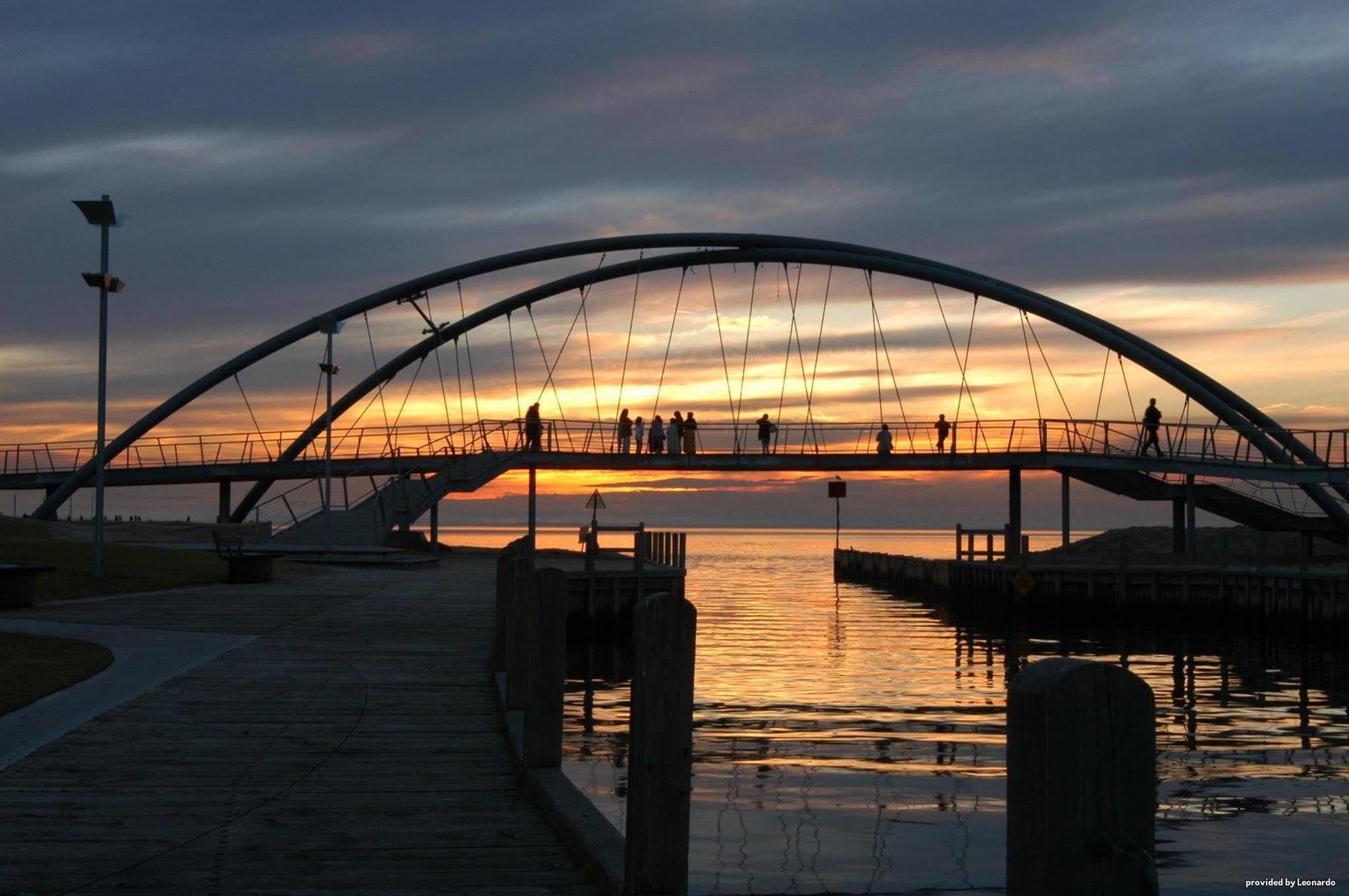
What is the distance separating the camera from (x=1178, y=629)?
133ft

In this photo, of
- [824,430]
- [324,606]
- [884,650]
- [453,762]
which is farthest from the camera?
[824,430]

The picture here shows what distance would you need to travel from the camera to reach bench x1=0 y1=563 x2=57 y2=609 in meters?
22.9

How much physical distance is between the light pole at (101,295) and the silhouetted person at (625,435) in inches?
1143

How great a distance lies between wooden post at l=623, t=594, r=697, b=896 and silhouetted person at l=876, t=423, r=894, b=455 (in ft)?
167

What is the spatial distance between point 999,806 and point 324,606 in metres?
13.9

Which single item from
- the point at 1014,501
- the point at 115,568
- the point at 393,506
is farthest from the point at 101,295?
the point at 1014,501

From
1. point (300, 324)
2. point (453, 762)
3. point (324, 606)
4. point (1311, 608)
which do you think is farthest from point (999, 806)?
point (300, 324)

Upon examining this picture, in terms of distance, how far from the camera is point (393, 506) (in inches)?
1940

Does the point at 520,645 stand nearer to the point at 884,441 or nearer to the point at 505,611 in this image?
the point at 505,611

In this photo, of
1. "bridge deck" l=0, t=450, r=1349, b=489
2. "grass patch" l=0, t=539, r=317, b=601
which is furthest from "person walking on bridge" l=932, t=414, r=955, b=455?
"grass patch" l=0, t=539, r=317, b=601

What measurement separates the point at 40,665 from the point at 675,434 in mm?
44316

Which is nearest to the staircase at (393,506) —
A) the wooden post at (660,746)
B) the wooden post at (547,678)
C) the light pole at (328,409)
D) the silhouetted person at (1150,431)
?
the light pole at (328,409)

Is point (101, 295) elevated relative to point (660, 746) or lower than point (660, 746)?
elevated

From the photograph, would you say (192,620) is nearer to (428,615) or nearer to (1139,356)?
(428,615)
